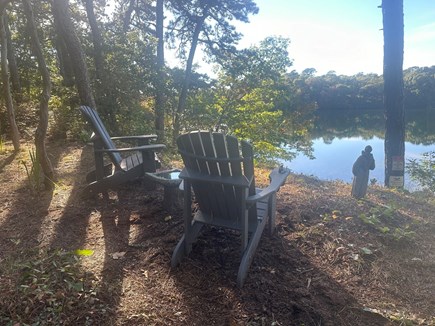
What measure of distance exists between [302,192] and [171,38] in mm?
10113

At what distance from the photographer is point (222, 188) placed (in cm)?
207

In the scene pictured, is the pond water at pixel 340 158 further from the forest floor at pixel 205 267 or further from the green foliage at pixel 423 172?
the forest floor at pixel 205 267

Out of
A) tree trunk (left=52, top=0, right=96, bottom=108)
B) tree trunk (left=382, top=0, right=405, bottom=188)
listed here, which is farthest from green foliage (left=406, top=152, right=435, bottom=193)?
tree trunk (left=52, top=0, right=96, bottom=108)

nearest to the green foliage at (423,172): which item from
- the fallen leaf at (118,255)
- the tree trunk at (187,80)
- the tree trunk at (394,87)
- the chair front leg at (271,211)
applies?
the tree trunk at (394,87)

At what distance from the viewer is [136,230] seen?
2699 mm

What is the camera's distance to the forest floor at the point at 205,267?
1.72 meters

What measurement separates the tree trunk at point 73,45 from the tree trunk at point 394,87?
16.4 ft

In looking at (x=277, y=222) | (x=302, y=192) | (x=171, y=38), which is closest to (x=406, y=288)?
(x=277, y=222)

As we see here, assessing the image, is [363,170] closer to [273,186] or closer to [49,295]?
[273,186]

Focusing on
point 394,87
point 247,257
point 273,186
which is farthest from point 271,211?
point 394,87

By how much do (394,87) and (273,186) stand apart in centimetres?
382

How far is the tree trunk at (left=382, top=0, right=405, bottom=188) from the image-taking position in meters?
4.73

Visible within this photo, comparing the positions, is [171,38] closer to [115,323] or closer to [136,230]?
[136,230]

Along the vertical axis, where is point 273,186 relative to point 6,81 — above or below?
below
